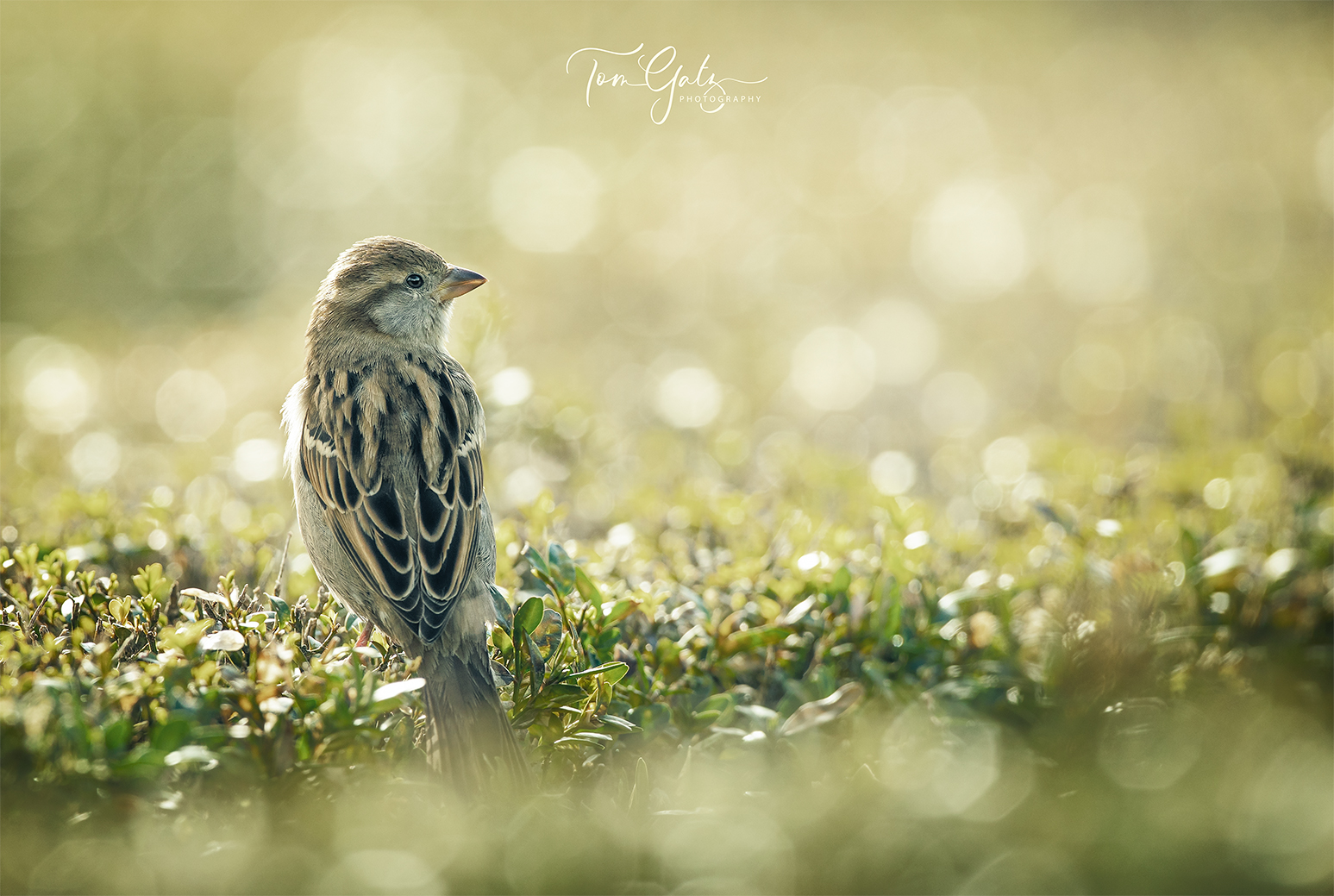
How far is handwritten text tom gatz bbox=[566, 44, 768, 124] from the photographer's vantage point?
26.2 feet

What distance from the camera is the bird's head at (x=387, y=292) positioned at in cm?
444

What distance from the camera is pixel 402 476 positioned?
3697mm

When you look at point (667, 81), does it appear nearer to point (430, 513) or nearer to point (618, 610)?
point (430, 513)

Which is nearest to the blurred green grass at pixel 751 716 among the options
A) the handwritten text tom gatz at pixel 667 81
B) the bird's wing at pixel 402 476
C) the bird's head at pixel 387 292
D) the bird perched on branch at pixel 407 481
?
the bird perched on branch at pixel 407 481

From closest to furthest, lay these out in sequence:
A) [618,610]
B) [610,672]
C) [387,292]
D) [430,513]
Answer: [610,672] → [618,610] → [430,513] → [387,292]

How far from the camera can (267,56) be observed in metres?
17.3

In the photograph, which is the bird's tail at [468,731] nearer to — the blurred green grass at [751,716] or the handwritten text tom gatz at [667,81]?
the blurred green grass at [751,716]

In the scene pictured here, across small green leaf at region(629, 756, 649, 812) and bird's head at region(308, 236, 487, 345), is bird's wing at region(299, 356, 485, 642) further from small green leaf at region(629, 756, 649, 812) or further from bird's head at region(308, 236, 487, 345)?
small green leaf at region(629, 756, 649, 812)

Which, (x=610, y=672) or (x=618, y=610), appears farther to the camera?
(x=618, y=610)

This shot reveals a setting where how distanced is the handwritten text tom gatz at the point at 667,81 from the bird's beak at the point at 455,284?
3.20m

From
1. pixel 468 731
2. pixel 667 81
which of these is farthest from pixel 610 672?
pixel 667 81

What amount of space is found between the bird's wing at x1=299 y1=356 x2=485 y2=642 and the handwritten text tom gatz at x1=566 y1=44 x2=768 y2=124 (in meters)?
4.01

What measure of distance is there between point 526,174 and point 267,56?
6390 millimetres

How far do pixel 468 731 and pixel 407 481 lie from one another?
42.3 inches
